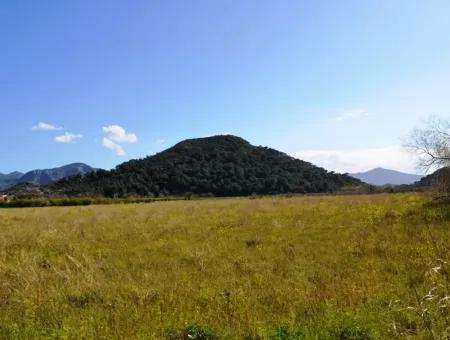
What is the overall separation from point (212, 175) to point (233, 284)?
3807 inches

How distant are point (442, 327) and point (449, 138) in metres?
25.0

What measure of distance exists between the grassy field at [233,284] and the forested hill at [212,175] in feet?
269

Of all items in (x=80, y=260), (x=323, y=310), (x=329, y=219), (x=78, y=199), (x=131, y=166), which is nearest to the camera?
(x=323, y=310)

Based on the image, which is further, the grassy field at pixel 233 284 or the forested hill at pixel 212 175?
the forested hill at pixel 212 175

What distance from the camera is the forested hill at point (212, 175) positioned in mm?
99875

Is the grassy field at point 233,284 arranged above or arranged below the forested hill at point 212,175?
below

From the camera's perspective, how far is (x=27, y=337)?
622 cm

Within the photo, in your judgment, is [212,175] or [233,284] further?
[212,175]

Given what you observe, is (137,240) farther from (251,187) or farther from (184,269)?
(251,187)

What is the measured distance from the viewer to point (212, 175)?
4149 inches

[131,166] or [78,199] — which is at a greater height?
[131,166]

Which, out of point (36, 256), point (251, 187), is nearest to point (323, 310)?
point (36, 256)

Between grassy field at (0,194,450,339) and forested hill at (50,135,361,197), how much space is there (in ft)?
269

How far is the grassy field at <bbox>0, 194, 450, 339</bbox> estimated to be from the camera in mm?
6078
